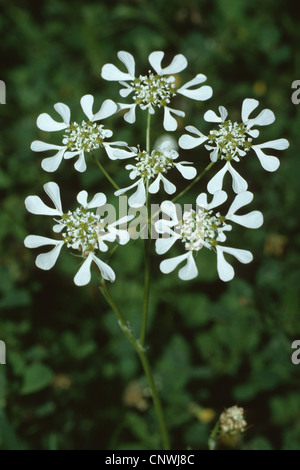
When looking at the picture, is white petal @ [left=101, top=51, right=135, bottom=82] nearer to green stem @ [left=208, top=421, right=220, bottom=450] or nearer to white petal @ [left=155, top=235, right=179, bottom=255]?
white petal @ [left=155, top=235, right=179, bottom=255]

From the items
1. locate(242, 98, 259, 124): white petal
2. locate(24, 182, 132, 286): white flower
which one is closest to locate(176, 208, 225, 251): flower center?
locate(24, 182, 132, 286): white flower

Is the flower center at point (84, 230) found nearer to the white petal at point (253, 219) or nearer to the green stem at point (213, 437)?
the white petal at point (253, 219)

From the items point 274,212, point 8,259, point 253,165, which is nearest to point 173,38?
point 253,165

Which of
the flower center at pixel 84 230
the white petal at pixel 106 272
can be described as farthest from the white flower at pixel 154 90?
the white petal at pixel 106 272

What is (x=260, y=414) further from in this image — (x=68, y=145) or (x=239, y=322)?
(x=68, y=145)

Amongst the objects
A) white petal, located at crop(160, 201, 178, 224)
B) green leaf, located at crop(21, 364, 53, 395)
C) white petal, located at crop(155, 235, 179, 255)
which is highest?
white petal, located at crop(160, 201, 178, 224)

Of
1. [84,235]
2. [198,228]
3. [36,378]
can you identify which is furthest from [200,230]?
[36,378]

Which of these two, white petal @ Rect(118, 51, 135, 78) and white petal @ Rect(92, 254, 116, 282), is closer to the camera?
white petal @ Rect(92, 254, 116, 282)
